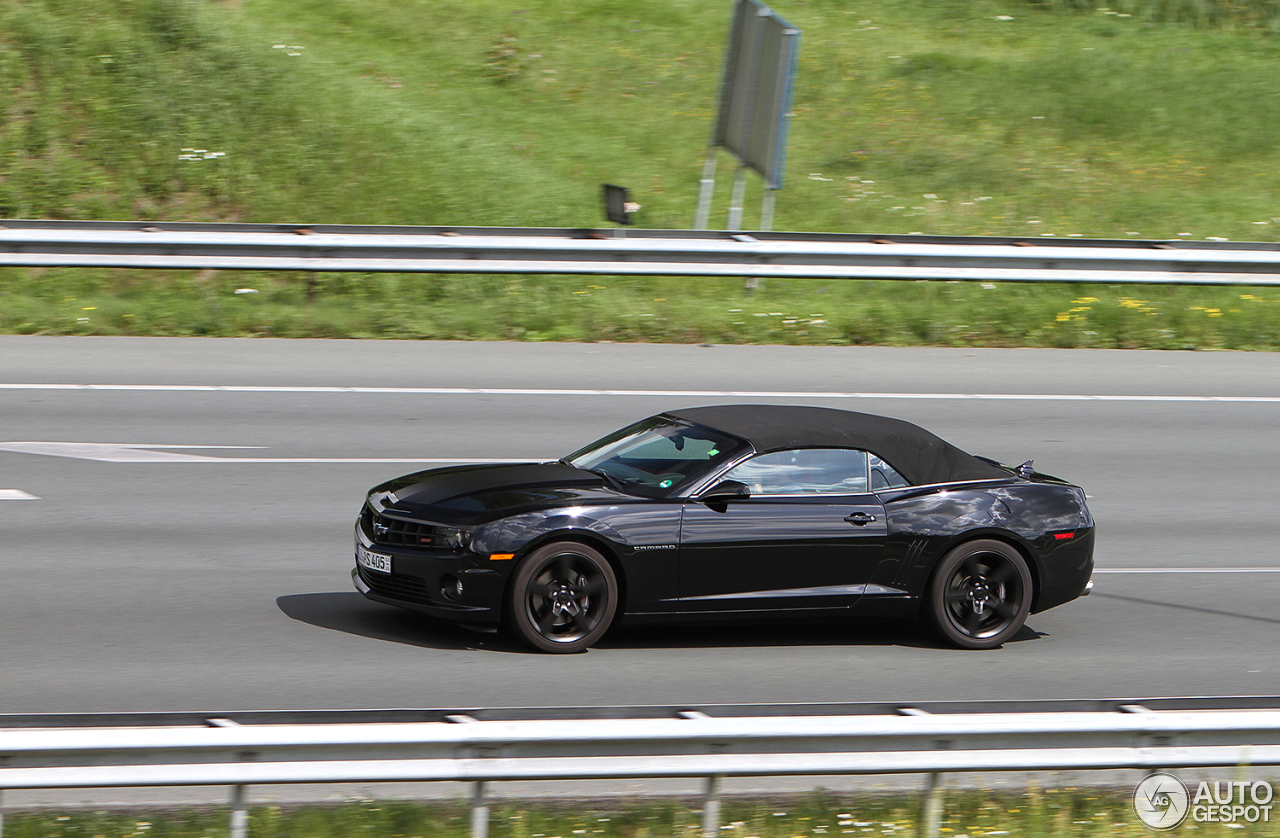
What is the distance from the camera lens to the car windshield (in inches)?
336

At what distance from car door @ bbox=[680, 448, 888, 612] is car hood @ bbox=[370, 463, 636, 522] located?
53 cm

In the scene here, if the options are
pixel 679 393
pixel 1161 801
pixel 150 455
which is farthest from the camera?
pixel 679 393

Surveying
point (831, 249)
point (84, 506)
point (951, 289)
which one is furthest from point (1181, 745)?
point (951, 289)

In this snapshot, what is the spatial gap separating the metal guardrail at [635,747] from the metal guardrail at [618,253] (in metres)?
10.5

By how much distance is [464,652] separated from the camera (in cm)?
813

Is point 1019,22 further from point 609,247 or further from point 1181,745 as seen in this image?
point 1181,745

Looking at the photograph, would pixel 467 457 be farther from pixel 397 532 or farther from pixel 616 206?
pixel 616 206

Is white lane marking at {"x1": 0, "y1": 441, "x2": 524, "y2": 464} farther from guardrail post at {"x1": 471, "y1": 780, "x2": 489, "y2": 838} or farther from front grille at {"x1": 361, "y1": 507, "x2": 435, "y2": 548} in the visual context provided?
guardrail post at {"x1": 471, "y1": 780, "x2": 489, "y2": 838}

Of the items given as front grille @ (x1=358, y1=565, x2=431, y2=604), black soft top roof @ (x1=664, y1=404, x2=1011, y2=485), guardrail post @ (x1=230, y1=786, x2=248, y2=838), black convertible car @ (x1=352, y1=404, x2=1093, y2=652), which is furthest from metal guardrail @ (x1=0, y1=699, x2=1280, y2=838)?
black soft top roof @ (x1=664, y1=404, x2=1011, y2=485)

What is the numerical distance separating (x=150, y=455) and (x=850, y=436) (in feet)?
19.0

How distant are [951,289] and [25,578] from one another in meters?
11.8

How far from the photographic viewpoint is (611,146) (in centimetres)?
2094

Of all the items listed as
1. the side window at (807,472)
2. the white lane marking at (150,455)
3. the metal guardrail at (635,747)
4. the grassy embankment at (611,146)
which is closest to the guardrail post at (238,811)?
Result: the metal guardrail at (635,747)

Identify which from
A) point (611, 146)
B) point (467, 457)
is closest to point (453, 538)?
point (467, 457)
